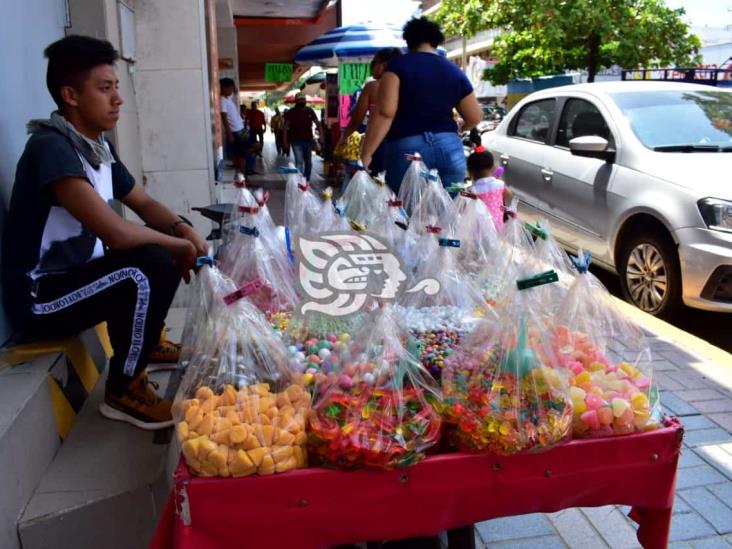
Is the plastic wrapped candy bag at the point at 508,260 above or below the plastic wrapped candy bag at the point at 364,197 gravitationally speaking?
→ below

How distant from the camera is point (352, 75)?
10430 mm

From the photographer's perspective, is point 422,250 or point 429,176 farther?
point 429,176

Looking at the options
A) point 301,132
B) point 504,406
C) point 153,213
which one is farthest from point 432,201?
point 301,132

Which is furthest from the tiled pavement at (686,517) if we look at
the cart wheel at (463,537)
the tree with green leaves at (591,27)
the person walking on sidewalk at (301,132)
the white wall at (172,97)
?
the tree with green leaves at (591,27)

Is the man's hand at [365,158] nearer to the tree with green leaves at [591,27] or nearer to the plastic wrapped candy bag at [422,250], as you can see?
the plastic wrapped candy bag at [422,250]

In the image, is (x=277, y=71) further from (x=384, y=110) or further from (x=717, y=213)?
(x=717, y=213)

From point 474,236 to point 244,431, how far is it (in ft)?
5.47

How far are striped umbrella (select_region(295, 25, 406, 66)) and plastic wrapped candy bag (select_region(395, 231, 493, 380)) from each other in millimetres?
8178

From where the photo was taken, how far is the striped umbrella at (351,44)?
989cm

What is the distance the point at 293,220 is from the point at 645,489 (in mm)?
2030

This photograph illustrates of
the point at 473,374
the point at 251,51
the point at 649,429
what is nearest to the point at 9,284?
the point at 473,374

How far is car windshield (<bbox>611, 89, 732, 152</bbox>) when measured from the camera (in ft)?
15.6

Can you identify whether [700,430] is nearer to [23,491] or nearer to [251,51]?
[23,491]

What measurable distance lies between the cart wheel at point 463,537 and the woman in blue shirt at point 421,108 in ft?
8.11
